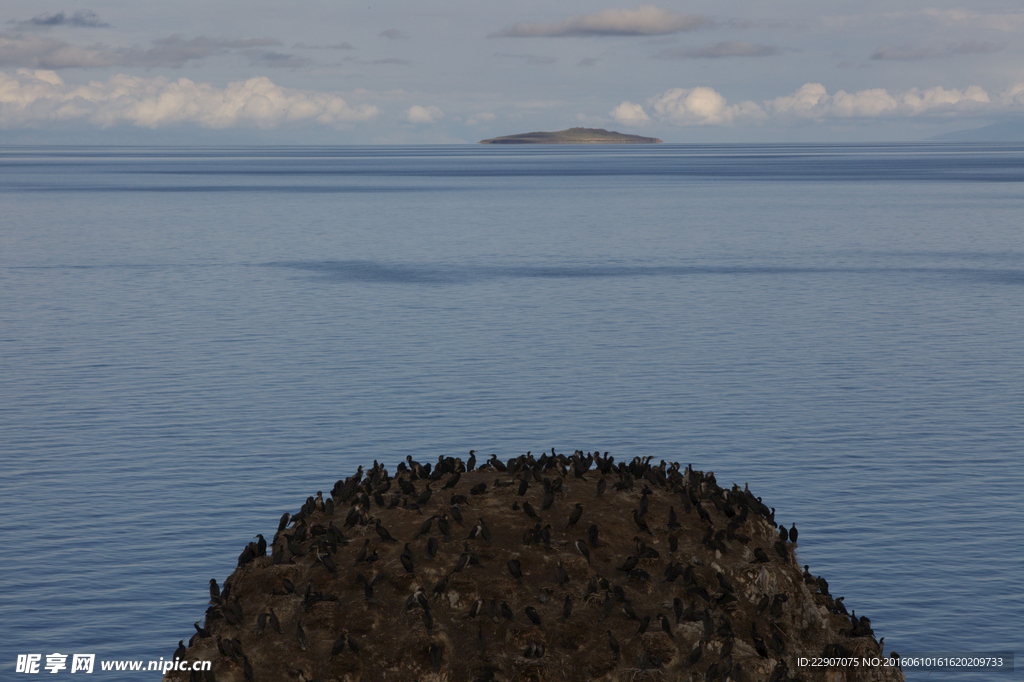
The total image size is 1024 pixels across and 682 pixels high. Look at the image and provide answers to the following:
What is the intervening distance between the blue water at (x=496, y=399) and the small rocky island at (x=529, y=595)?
29.9 feet

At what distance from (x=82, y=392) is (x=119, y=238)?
85.0 metres

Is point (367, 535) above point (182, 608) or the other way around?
above

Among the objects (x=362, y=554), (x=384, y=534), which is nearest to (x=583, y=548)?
(x=384, y=534)

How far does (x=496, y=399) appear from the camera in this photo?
47156 millimetres

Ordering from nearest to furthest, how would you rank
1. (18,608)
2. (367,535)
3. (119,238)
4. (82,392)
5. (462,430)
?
(367,535), (18,608), (462,430), (82,392), (119,238)

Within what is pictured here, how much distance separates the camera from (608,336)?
63000 millimetres

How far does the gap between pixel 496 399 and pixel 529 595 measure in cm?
3164

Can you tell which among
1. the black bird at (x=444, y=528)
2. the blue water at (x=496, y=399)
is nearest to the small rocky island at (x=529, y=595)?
the black bird at (x=444, y=528)

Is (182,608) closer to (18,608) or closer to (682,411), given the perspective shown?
(18,608)

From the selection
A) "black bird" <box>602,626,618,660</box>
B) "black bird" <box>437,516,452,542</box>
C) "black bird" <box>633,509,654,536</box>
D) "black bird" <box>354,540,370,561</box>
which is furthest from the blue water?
"black bird" <box>602,626,618,660</box>

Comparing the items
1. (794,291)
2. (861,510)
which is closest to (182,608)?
(861,510)

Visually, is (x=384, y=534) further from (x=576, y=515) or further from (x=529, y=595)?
(x=576, y=515)

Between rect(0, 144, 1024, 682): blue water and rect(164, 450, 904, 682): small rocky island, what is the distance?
9102mm

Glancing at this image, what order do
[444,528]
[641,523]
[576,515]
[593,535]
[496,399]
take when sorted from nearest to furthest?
[593,535], [444,528], [576,515], [641,523], [496,399]
